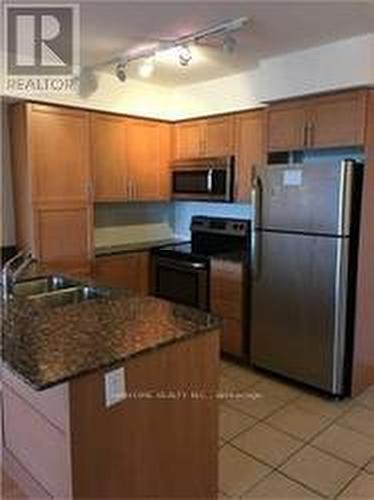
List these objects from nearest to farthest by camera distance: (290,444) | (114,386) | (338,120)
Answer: (114,386) → (290,444) → (338,120)

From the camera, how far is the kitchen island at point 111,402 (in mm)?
1573

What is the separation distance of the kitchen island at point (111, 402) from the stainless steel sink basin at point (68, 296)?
0.35m

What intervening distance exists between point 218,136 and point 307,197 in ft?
4.37

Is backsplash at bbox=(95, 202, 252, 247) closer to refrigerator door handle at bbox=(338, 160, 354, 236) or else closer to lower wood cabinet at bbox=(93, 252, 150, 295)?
lower wood cabinet at bbox=(93, 252, 150, 295)

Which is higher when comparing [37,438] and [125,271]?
[125,271]

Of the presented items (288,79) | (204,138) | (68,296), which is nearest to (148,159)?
(204,138)

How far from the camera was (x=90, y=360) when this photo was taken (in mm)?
1585

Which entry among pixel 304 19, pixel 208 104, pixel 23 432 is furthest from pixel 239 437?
pixel 208 104

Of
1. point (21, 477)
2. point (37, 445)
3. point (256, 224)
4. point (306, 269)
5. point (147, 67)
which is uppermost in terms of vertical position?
point (147, 67)

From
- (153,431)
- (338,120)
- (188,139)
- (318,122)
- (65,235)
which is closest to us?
(153,431)

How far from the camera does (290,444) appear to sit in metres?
2.66

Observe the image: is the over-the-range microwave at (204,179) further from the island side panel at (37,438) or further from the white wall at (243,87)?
the island side panel at (37,438)

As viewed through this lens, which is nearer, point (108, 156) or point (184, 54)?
point (184, 54)

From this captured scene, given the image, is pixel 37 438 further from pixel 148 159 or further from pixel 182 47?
pixel 148 159
